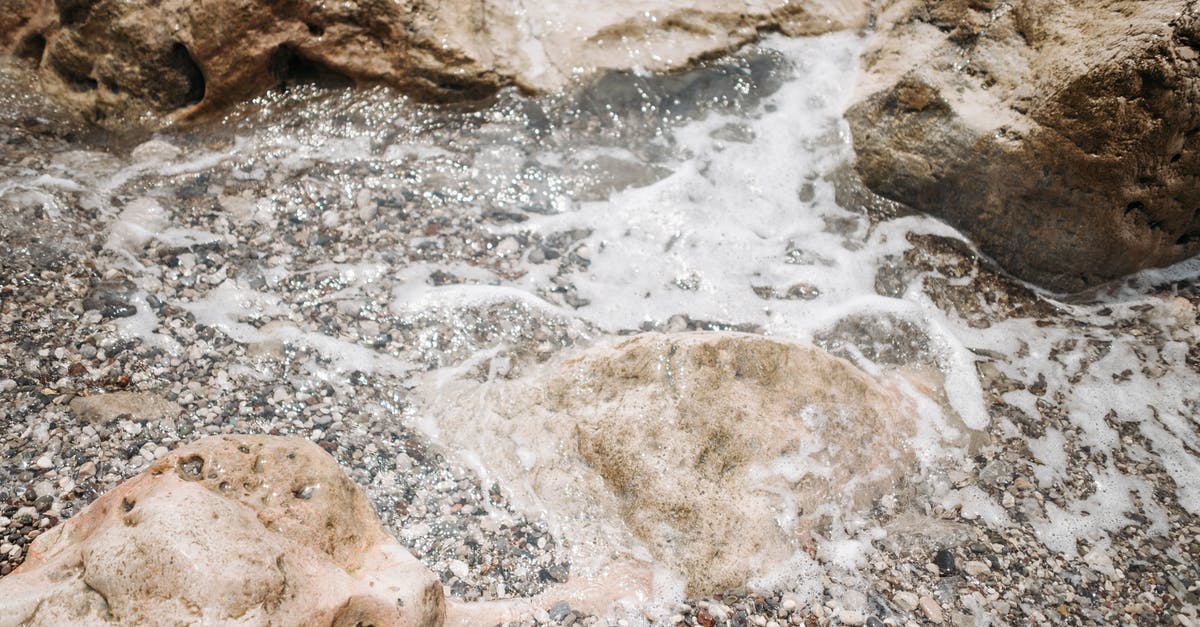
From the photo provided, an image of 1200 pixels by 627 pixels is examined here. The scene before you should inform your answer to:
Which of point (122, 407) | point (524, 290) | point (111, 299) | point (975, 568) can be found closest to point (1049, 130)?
point (975, 568)

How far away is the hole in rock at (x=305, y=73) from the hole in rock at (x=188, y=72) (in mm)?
501

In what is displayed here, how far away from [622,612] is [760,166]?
350 centimetres

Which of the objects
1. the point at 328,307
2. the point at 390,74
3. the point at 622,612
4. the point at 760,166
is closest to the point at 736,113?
the point at 760,166

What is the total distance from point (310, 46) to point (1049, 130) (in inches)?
188

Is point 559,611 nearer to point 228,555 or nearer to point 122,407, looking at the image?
point 228,555

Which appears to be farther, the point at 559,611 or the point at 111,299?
the point at 111,299

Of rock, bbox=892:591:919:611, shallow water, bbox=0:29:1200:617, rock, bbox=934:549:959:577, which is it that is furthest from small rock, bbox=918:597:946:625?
shallow water, bbox=0:29:1200:617

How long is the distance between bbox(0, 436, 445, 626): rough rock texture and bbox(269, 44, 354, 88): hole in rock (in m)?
3.47

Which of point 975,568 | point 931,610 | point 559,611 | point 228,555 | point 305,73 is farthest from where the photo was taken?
point 305,73

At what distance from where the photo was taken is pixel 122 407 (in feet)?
11.9

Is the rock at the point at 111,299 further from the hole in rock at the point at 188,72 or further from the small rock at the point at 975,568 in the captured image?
the small rock at the point at 975,568

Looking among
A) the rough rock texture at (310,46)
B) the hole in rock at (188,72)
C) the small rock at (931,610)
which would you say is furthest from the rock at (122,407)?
the small rock at (931,610)

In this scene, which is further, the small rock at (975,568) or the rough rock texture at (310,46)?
the rough rock texture at (310,46)

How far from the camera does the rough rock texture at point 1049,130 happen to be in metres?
4.43
